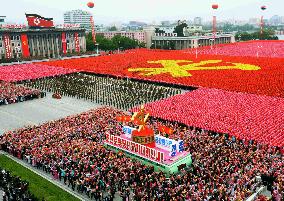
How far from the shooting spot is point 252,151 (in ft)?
74.8

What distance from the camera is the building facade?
87.8 metres

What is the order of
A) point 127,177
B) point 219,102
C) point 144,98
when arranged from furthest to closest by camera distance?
point 144,98, point 219,102, point 127,177

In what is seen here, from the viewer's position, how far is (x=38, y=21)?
9456cm

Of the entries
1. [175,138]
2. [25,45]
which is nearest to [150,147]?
[175,138]

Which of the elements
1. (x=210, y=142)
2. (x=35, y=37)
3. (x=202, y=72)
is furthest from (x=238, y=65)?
(x=35, y=37)

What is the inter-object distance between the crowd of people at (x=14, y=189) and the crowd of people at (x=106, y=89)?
62.9 ft

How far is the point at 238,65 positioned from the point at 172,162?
45.2 meters

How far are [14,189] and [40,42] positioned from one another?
8143 centimetres

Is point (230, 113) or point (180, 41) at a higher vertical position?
point (180, 41)

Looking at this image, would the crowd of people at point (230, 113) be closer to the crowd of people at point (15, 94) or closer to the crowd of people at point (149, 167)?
the crowd of people at point (149, 167)

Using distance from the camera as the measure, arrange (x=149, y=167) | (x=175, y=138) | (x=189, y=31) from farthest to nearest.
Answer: (x=189, y=31), (x=175, y=138), (x=149, y=167)

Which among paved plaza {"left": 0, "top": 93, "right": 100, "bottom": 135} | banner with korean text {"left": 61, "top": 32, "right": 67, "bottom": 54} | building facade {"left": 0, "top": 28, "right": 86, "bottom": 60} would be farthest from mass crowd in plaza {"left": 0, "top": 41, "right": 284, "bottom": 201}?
banner with korean text {"left": 61, "top": 32, "right": 67, "bottom": 54}

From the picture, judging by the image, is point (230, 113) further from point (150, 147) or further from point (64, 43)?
point (64, 43)

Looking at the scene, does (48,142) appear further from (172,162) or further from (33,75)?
(33,75)
